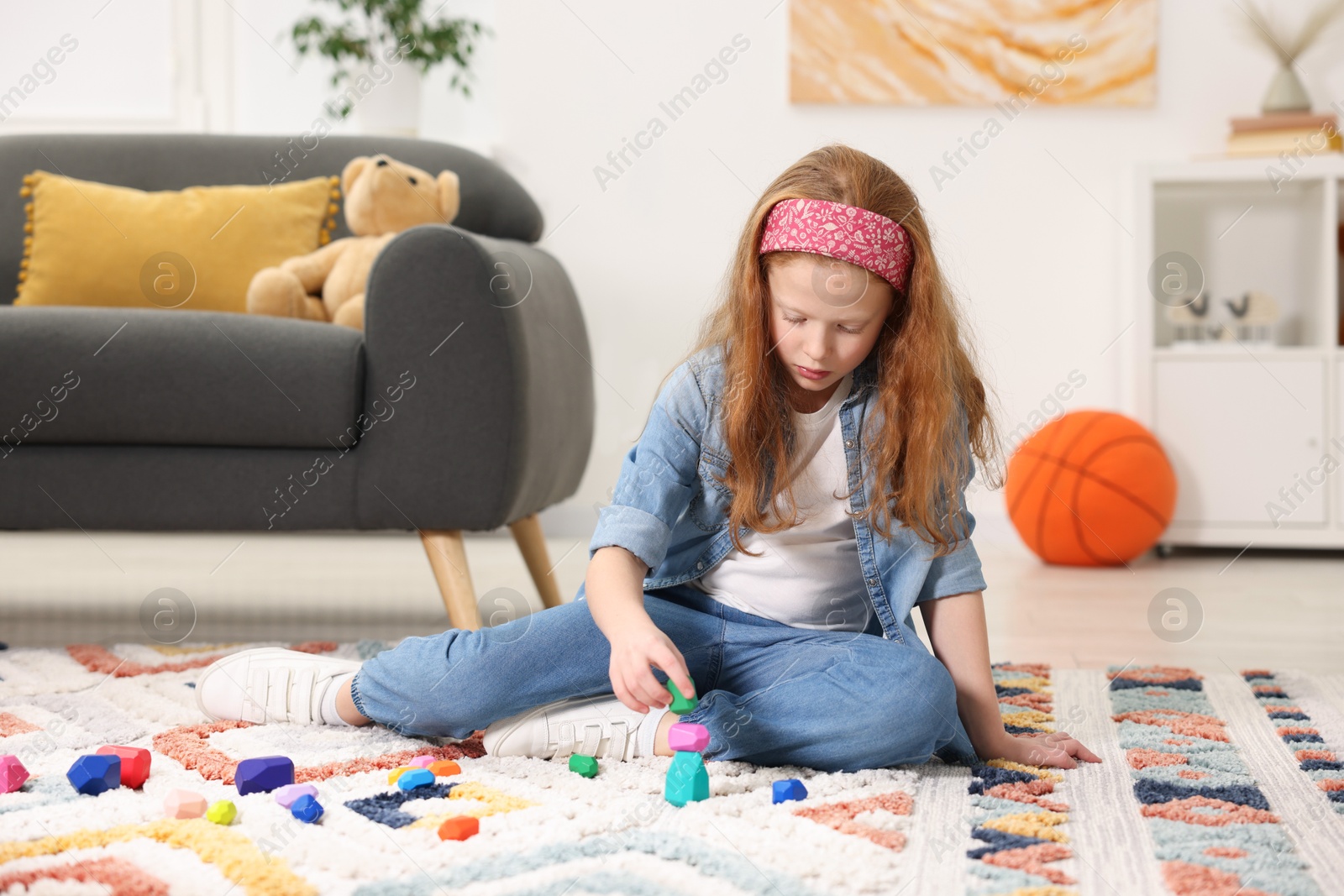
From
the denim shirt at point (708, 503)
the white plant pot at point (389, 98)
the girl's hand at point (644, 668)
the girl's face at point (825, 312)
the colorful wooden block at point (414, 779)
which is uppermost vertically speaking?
the white plant pot at point (389, 98)

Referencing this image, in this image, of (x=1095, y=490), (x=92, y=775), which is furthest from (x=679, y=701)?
(x=1095, y=490)

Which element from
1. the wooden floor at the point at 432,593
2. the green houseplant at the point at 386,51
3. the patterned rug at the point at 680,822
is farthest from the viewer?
the green houseplant at the point at 386,51

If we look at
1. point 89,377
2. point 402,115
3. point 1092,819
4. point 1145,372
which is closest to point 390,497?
point 89,377

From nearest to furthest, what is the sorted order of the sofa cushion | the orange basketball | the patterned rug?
the patterned rug < the sofa cushion < the orange basketball

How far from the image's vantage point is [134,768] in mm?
817

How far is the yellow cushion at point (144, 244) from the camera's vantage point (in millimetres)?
1761

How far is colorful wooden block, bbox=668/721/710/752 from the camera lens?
0.84 meters

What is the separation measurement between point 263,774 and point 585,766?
23 cm

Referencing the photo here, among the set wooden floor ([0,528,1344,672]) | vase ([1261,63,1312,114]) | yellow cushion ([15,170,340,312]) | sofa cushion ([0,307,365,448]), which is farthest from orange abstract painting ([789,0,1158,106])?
sofa cushion ([0,307,365,448])

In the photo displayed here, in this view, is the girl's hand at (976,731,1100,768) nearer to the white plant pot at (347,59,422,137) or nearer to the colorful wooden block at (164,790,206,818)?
the colorful wooden block at (164,790,206,818)

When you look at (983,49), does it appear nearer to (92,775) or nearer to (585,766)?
(585,766)

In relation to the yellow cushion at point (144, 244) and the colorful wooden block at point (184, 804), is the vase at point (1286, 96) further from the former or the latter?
the colorful wooden block at point (184, 804)

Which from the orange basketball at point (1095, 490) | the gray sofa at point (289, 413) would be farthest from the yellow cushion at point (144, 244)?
the orange basketball at point (1095, 490)

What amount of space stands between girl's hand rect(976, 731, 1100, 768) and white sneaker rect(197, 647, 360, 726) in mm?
572
